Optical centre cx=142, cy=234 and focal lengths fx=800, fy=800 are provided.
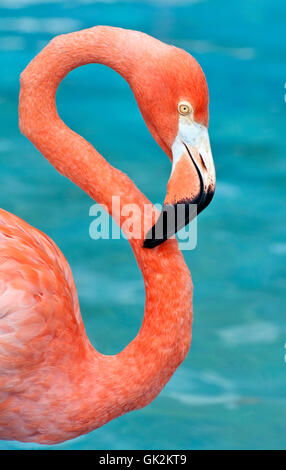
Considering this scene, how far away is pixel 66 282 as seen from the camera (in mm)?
3158

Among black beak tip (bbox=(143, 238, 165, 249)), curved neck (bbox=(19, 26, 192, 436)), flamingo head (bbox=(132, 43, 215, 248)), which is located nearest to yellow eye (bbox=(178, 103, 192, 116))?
flamingo head (bbox=(132, 43, 215, 248))

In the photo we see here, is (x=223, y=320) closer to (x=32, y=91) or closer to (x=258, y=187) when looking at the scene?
(x=258, y=187)

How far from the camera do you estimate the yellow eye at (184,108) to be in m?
2.63

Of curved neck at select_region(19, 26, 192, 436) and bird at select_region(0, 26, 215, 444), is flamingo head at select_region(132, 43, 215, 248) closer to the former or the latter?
bird at select_region(0, 26, 215, 444)

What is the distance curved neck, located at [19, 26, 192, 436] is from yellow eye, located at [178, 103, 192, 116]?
22 centimetres

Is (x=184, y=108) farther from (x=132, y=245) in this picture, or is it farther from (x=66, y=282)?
(x=66, y=282)

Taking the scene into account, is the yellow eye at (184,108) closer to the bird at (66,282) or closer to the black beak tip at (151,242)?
the bird at (66,282)

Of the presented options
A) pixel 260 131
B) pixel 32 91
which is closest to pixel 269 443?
pixel 32 91

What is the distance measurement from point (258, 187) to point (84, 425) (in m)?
2.72

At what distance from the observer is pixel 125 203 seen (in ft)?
9.62

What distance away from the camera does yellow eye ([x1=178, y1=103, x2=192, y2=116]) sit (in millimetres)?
2633

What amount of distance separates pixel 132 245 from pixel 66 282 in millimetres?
362

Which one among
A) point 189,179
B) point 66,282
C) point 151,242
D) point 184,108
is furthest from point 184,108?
point 66,282

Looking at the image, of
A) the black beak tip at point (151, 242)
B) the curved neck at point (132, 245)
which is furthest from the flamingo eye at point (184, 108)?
the black beak tip at point (151, 242)
